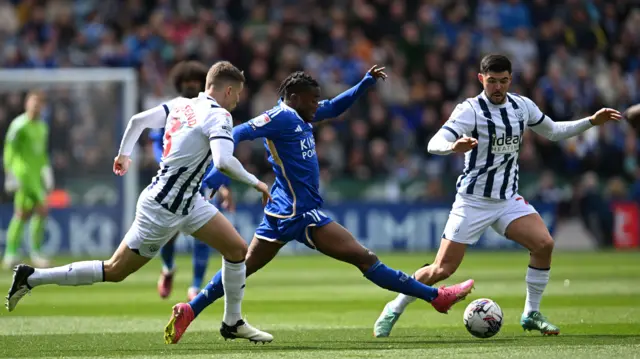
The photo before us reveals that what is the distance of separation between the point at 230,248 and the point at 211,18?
52.9ft

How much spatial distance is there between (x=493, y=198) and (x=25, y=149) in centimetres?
1041

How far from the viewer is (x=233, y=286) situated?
812 cm

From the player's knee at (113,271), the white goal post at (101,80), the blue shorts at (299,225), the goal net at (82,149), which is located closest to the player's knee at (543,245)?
the blue shorts at (299,225)

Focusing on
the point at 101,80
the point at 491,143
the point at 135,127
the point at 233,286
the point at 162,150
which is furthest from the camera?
the point at 101,80

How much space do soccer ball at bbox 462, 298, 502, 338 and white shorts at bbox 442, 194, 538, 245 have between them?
681 millimetres

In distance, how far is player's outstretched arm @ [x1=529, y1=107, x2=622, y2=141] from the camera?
8.78 meters

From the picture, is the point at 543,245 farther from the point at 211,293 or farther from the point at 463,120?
the point at 211,293

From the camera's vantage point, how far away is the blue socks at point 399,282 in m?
8.20

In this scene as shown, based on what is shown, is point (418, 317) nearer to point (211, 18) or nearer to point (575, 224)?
point (575, 224)

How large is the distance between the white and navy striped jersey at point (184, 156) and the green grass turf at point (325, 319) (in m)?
1.10

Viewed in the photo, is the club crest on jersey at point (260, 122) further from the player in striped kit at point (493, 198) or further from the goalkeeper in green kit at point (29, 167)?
the goalkeeper in green kit at point (29, 167)

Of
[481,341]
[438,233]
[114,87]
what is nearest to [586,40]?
[438,233]

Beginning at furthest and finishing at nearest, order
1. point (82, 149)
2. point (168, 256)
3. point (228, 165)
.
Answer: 1. point (82, 149)
2. point (168, 256)
3. point (228, 165)

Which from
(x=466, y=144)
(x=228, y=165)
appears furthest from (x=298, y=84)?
(x=466, y=144)
